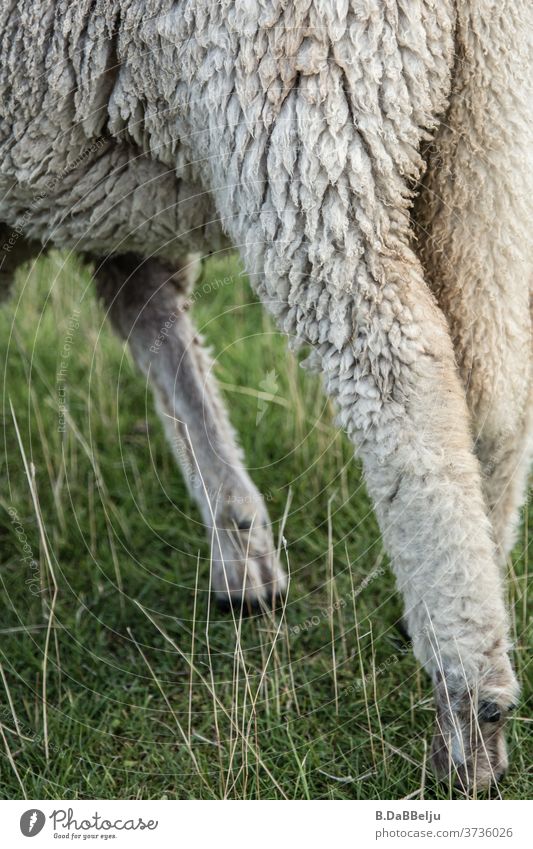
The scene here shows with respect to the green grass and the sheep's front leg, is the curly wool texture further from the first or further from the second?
the green grass

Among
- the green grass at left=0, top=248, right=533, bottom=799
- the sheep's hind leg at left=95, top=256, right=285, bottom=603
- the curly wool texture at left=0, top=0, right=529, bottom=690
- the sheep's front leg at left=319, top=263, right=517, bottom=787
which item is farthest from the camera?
the sheep's hind leg at left=95, top=256, right=285, bottom=603

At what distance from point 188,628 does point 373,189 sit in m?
1.71

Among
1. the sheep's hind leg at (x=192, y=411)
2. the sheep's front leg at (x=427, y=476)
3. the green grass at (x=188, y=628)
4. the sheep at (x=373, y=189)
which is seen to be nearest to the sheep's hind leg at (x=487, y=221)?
the sheep at (x=373, y=189)

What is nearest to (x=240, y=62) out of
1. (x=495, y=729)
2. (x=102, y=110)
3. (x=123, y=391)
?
(x=102, y=110)

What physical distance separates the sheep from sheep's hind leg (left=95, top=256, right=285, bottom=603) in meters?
0.96

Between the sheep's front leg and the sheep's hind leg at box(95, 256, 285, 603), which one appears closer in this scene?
the sheep's front leg

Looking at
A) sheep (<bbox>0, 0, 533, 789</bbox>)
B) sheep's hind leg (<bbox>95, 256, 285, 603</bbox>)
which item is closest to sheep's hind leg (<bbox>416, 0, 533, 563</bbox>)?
sheep (<bbox>0, 0, 533, 789</bbox>)

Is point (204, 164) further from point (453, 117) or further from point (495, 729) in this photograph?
point (495, 729)

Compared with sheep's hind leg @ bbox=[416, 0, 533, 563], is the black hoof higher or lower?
lower

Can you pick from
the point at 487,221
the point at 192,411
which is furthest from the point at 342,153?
the point at 192,411

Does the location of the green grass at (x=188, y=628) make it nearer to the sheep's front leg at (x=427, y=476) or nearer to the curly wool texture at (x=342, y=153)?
the sheep's front leg at (x=427, y=476)

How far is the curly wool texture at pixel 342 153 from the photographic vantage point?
6.41 ft

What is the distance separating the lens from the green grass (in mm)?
2465
